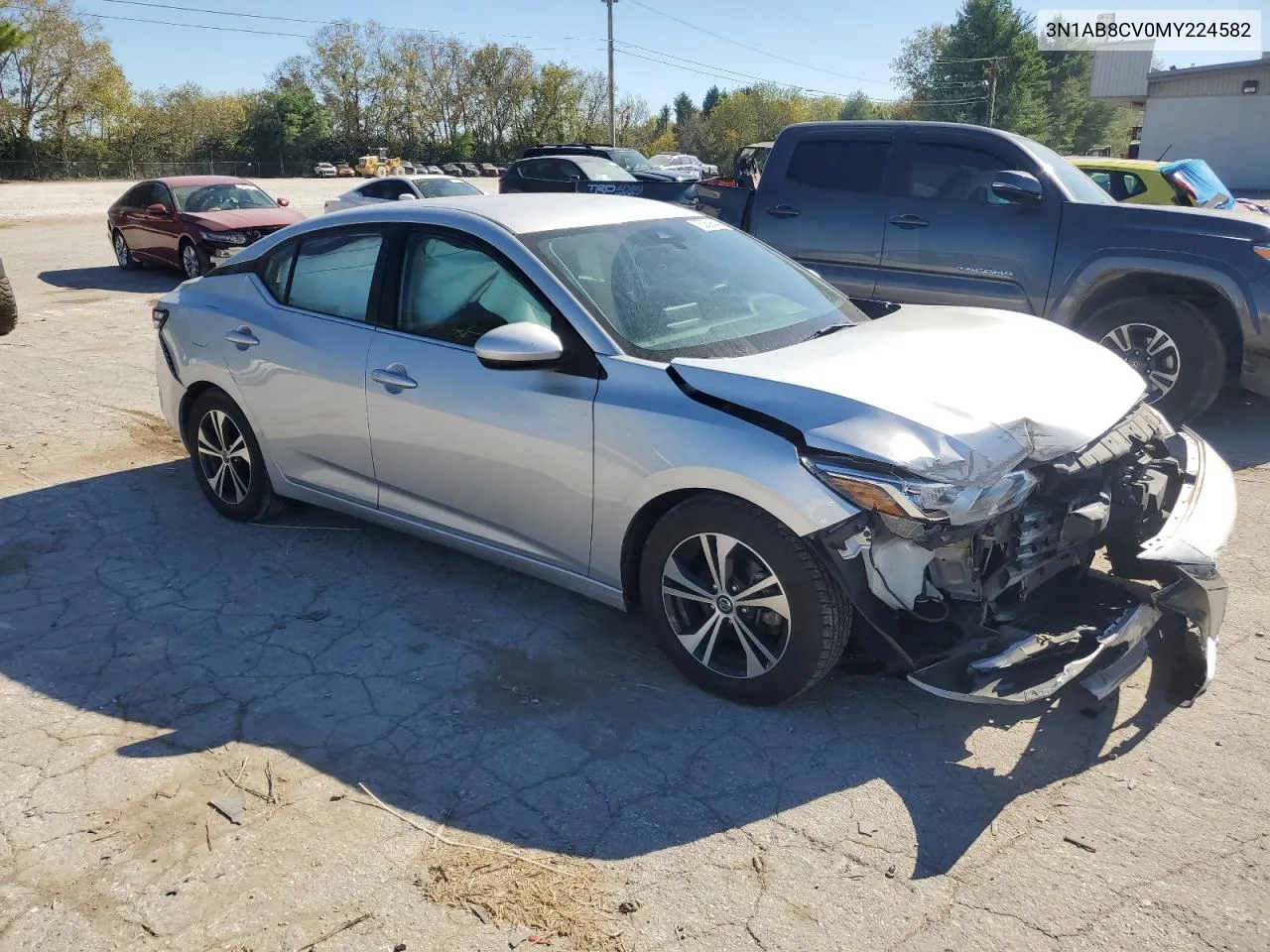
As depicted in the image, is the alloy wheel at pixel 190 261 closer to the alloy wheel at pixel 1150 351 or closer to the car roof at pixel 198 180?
the car roof at pixel 198 180

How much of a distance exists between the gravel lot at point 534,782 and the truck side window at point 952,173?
143 inches

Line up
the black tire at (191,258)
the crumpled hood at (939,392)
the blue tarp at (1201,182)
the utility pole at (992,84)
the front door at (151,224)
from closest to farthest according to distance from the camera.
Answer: the crumpled hood at (939,392) → the blue tarp at (1201,182) → the black tire at (191,258) → the front door at (151,224) → the utility pole at (992,84)

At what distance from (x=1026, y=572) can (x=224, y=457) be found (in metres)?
4.00

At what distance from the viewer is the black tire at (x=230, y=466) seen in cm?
503

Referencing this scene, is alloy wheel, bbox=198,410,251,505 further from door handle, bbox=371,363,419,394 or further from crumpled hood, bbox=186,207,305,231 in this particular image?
crumpled hood, bbox=186,207,305,231

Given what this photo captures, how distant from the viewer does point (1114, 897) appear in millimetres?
2570

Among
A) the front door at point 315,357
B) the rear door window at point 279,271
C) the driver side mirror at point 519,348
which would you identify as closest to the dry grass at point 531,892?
the driver side mirror at point 519,348

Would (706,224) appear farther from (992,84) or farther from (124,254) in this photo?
(992,84)

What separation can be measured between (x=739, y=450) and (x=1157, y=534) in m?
1.54

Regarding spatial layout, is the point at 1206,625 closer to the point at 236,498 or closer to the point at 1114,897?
the point at 1114,897

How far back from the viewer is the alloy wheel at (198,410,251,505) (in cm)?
512

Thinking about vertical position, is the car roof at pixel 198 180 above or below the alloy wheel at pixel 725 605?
above

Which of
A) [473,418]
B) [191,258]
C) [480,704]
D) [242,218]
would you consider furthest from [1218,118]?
[480,704]

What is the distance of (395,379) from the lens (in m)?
4.19
